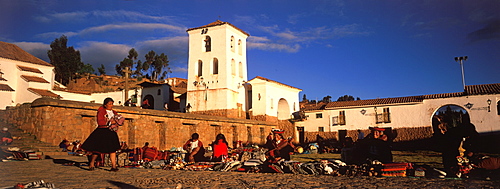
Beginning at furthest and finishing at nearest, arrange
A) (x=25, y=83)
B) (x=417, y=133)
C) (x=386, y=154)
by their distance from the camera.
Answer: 1. (x=25, y=83)
2. (x=417, y=133)
3. (x=386, y=154)

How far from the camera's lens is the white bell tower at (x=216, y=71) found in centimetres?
3103

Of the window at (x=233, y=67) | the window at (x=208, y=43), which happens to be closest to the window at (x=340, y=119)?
the window at (x=233, y=67)

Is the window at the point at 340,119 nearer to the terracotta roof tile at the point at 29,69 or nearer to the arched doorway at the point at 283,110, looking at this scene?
the arched doorway at the point at 283,110

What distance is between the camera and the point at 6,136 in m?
11.4

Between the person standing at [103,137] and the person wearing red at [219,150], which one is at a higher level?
the person standing at [103,137]

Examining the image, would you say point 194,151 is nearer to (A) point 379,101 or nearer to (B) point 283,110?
(A) point 379,101

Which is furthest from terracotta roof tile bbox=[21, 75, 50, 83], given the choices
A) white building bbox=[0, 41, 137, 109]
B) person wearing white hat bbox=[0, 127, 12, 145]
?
person wearing white hat bbox=[0, 127, 12, 145]

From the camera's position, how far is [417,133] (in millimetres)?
28750

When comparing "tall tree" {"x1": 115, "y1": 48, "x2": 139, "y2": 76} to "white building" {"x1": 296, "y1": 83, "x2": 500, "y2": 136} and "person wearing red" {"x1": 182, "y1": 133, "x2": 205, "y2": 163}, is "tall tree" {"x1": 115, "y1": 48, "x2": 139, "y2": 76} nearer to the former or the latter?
"white building" {"x1": 296, "y1": 83, "x2": 500, "y2": 136}

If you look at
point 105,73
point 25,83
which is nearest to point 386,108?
point 25,83

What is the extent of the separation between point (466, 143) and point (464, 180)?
1.25 m

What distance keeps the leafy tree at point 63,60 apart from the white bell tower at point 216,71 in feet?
89.9

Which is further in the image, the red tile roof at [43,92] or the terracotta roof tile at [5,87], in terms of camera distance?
the red tile roof at [43,92]

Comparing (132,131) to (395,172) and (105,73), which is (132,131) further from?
(105,73)
